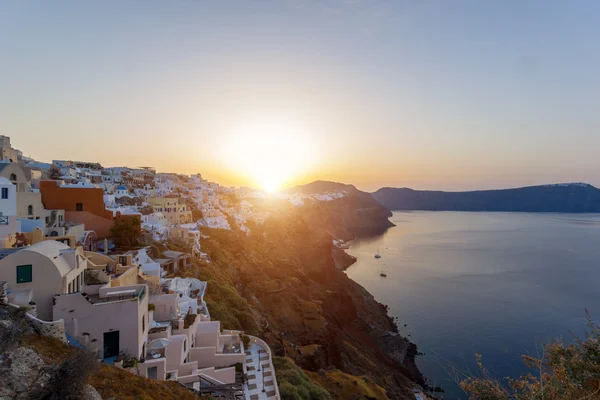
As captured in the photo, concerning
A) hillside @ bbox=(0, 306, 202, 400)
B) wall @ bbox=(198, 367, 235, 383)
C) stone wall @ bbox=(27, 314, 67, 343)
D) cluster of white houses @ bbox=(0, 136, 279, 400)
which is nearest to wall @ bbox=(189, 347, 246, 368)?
cluster of white houses @ bbox=(0, 136, 279, 400)

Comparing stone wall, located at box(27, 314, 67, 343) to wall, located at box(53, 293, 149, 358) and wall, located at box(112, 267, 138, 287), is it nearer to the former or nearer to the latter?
wall, located at box(53, 293, 149, 358)

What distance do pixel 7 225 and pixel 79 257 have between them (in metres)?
5.25

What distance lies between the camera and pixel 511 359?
2908 cm

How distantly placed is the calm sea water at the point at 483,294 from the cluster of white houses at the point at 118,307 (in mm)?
10519

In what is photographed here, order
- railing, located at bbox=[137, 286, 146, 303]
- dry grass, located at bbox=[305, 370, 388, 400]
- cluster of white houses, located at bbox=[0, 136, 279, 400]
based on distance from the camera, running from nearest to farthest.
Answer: cluster of white houses, located at bbox=[0, 136, 279, 400], railing, located at bbox=[137, 286, 146, 303], dry grass, located at bbox=[305, 370, 388, 400]

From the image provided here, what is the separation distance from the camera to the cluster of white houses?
384 inches

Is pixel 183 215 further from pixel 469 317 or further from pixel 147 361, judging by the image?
pixel 469 317

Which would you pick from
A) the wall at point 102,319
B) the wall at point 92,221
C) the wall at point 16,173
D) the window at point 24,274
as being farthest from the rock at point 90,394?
the wall at point 92,221

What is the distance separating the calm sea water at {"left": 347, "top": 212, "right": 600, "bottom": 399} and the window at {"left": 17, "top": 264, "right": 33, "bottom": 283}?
1438cm

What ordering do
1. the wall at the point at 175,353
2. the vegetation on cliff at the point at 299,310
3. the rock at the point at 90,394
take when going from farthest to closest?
the vegetation on cliff at the point at 299,310 < the wall at the point at 175,353 < the rock at the point at 90,394

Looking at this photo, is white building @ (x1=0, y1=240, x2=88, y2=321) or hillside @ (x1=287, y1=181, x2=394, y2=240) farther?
hillside @ (x1=287, y1=181, x2=394, y2=240)

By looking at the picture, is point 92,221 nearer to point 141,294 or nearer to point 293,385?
point 141,294

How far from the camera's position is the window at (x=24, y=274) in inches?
384

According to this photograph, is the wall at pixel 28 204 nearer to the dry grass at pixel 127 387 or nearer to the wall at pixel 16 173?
the wall at pixel 16 173
